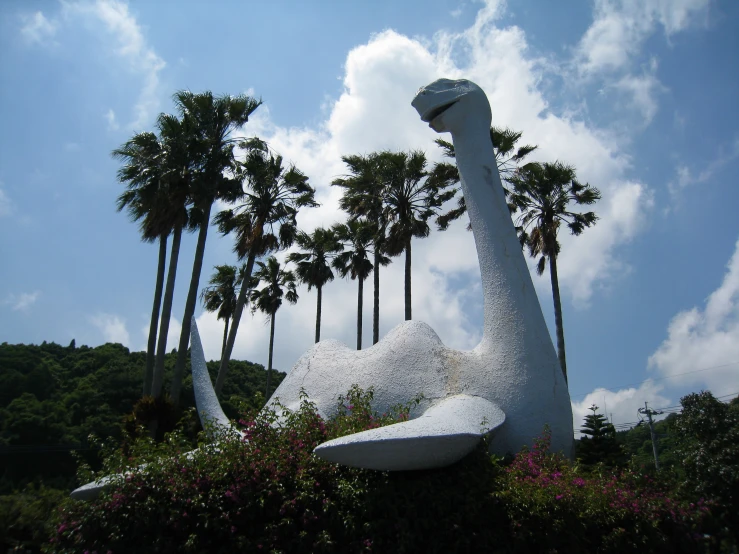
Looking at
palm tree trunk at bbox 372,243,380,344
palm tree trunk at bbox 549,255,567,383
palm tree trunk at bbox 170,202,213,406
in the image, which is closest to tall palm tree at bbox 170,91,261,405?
palm tree trunk at bbox 170,202,213,406

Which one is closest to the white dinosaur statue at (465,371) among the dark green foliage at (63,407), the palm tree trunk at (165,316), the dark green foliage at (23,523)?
the dark green foliage at (23,523)

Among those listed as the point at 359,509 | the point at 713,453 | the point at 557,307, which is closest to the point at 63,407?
the point at 557,307

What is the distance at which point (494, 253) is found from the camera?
9.03 metres

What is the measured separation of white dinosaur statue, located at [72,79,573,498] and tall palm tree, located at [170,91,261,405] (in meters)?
6.45

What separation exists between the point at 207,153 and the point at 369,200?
16.8 ft

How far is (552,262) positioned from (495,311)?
9019 millimetres

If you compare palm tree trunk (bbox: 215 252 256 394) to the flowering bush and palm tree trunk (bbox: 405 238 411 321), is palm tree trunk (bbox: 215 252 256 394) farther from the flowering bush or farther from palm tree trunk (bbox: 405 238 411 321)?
the flowering bush

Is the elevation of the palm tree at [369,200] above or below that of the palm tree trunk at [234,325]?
above

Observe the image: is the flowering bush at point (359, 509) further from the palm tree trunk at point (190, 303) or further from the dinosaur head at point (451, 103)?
the palm tree trunk at point (190, 303)

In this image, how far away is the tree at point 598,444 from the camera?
10.8 m

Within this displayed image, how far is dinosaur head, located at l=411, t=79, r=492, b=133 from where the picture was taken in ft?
32.4

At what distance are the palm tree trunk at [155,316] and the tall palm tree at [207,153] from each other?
1075mm

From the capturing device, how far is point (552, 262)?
17.0 metres

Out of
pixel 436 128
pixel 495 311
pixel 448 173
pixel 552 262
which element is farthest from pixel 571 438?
pixel 448 173
